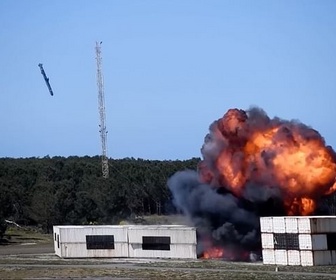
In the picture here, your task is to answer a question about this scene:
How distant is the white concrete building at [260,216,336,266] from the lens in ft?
249

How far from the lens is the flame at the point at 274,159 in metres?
84.4

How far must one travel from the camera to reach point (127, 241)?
311 feet

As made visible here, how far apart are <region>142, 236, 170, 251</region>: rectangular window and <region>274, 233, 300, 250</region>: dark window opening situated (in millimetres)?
16138

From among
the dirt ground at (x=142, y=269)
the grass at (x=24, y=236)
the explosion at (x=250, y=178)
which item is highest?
the explosion at (x=250, y=178)

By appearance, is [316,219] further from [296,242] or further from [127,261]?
[127,261]

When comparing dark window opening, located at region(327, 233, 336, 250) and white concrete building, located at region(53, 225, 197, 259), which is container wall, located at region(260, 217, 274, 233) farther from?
white concrete building, located at region(53, 225, 197, 259)

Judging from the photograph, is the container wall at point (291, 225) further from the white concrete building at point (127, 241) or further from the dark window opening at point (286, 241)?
the white concrete building at point (127, 241)

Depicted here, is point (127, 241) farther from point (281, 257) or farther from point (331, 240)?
point (331, 240)

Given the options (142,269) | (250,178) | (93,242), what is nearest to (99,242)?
(93,242)

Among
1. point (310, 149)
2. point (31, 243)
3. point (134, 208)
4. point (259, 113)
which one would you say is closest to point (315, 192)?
point (310, 149)

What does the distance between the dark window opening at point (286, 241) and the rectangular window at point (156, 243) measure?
16.1m

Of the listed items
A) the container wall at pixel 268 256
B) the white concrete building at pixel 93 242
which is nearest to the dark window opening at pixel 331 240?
the container wall at pixel 268 256

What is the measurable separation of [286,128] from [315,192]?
25.8 feet

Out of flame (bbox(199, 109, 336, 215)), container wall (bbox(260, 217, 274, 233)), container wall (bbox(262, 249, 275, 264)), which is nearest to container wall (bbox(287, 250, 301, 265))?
container wall (bbox(262, 249, 275, 264))
